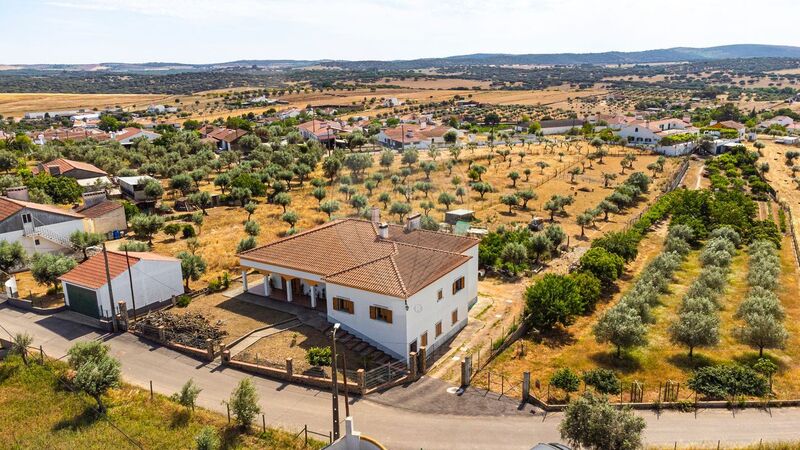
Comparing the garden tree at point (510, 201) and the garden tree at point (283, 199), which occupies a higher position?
the garden tree at point (283, 199)

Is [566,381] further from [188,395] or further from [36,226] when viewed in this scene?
[36,226]

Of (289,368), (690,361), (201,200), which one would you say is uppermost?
(201,200)

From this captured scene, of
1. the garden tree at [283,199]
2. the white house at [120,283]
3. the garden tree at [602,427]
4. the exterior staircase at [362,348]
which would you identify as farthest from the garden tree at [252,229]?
the garden tree at [602,427]

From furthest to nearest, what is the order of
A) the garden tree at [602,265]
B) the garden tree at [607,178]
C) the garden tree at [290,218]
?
1. the garden tree at [607,178]
2. the garden tree at [290,218]
3. the garden tree at [602,265]

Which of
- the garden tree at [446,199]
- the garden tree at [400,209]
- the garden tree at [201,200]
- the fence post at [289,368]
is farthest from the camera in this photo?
the garden tree at [446,199]

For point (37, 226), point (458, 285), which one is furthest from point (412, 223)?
point (37, 226)

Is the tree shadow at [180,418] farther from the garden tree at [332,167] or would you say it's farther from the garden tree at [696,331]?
the garden tree at [332,167]
